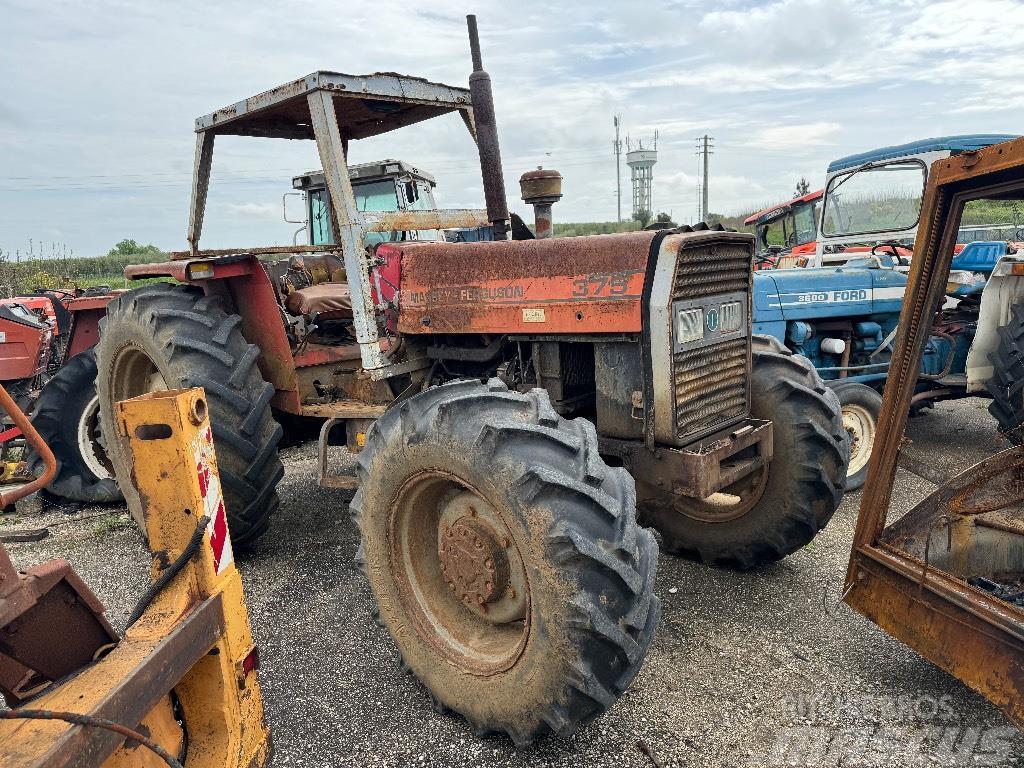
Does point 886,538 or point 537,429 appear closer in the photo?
point 537,429

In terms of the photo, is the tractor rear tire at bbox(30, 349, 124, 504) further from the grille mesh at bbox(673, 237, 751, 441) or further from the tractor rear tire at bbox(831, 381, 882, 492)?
the tractor rear tire at bbox(831, 381, 882, 492)

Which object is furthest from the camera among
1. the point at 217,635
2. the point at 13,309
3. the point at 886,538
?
the point at 13,309

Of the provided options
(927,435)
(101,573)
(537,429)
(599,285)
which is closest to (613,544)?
(537,429)

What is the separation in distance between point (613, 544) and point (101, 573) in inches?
125

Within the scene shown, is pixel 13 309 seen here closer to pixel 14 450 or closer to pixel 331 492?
pixel 14 450

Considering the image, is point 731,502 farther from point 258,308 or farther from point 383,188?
point 383,188

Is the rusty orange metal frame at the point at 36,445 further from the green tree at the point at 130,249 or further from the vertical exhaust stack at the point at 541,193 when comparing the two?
the green tree at the point at 130,249

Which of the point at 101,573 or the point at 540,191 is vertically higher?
the point at 540,191

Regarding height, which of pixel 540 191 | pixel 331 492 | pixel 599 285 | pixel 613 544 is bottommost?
pixel 331 492

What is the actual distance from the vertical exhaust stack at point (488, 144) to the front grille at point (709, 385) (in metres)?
1.15

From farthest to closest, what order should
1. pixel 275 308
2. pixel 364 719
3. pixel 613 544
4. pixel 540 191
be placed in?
pixel 275 308
pixel 540 191
pixel 364 719
pixel 613 544

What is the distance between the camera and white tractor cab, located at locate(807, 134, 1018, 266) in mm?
5648

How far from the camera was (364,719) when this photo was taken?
251 centimetres

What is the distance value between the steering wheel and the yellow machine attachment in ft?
18.2
